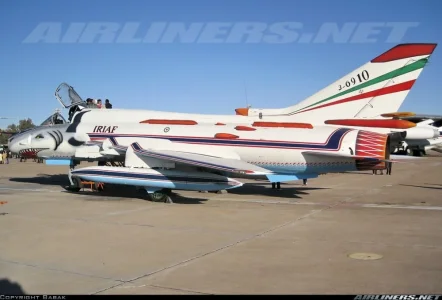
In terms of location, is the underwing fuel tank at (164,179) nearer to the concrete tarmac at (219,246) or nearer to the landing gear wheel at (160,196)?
the landing gear wheel at (160,196)

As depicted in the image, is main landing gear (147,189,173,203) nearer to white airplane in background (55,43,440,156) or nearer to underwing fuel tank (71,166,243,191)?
underwing fuel tank (71,166,243,191)

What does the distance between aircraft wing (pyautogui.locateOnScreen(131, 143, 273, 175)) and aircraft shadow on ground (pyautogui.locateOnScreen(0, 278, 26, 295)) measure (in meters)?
7.12

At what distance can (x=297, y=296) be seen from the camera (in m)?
4.80

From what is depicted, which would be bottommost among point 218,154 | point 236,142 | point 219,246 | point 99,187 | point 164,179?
point 219,246

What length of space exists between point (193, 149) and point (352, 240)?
24.2 feet

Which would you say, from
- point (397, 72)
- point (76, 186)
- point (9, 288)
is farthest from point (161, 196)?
point (397, 72)

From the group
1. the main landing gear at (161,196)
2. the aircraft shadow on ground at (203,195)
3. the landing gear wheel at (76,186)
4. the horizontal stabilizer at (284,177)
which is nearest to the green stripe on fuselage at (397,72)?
the horizontal stabilizer at (284,177)

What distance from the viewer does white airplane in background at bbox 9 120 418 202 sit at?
41.0 ft

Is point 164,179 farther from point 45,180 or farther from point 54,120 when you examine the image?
point 45,180

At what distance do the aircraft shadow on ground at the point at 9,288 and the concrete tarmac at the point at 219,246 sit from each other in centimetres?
1

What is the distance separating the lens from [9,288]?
5066mm

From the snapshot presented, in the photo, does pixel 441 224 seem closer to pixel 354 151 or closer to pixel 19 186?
pixel 354 151

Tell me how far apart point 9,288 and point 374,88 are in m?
12.1

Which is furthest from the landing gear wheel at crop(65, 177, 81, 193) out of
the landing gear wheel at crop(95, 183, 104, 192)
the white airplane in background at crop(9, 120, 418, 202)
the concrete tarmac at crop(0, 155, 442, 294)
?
the concrete tarmac at crop(0, 155, 442, 294)
